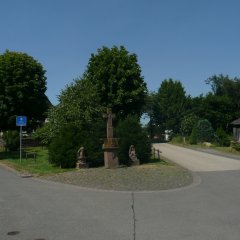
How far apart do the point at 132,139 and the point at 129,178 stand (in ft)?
24.3

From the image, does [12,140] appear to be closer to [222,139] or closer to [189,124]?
[222,139]

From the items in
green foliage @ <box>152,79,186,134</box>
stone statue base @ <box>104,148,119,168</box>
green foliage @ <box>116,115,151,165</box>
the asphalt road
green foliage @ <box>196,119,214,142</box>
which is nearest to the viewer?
the asphalt road

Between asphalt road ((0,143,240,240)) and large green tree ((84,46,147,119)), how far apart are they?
35310mm

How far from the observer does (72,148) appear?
25.3 m

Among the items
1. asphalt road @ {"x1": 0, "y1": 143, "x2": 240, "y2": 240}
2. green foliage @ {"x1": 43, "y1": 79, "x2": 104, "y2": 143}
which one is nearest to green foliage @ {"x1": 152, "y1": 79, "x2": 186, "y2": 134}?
green foliage @ {"x1": 43, "y1": 79, "x2": 104, "y2": 143}

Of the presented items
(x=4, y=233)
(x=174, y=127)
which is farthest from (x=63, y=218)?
(x=174, y=127)

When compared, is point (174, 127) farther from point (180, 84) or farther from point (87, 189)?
point (87, 189)

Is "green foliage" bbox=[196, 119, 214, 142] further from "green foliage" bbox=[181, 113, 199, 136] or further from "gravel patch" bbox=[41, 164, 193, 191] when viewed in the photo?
"gravel patch" bbox=[41, 164, 193, 191]

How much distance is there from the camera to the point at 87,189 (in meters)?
16.6

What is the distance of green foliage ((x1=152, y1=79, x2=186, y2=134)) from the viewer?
87463 mm

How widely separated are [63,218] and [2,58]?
33117mm

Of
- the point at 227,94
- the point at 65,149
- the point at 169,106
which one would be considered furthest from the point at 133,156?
the point at 169,106

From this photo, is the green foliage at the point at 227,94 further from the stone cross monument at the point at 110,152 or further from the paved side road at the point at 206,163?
the stone cross monument at the point at 110,152

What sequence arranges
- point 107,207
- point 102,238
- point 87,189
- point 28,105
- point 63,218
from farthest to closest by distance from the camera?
point 28,105 → point 87,189 → point 107,207 → point 63,218 → point 102,238
